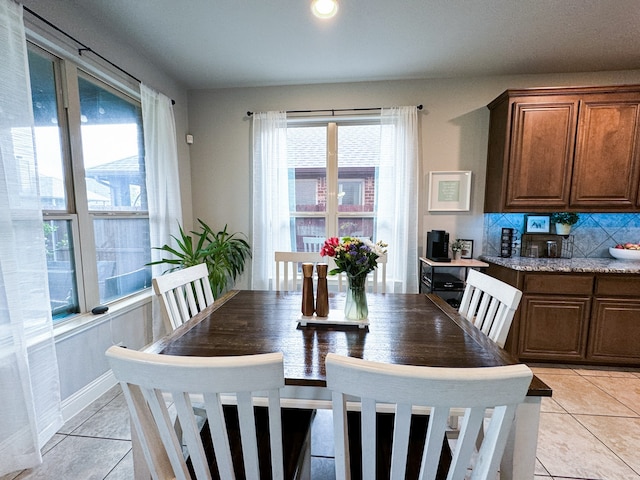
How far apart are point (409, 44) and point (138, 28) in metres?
2.08

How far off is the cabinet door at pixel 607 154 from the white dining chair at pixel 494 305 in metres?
1.77

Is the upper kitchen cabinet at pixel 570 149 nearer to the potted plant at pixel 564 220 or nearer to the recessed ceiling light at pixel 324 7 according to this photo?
the potted plant at pixel 564 220

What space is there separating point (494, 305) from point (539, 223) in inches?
78.0

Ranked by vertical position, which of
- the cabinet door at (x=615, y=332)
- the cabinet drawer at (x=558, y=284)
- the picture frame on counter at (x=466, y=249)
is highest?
the picture frame on counter at (x=466, y=249)

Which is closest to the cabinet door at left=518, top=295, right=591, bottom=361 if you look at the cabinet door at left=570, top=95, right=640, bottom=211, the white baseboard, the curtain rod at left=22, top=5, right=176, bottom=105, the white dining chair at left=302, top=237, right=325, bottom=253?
the cabinet door at left=570, top=95, right=640, bottom=211

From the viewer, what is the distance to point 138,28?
2.12 meters

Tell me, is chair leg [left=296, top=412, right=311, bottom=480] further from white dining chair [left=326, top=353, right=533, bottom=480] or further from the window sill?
the window sill

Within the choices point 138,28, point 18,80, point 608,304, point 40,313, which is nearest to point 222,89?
point 138,28

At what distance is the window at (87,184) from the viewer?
179 cm

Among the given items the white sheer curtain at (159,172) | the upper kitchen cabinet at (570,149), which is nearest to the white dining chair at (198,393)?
the white sheer curtain at (159,172)

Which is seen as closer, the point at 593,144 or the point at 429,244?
the point at 593,144

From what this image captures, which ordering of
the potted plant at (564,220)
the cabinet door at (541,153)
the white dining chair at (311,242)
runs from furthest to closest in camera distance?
the white dining chair at (311,242)
the potted plant at (564,220)
the cabinet door at (541,153)

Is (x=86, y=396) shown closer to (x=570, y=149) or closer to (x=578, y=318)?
(x=578, y=318)

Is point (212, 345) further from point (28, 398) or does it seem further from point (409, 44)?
point (409, 44)
